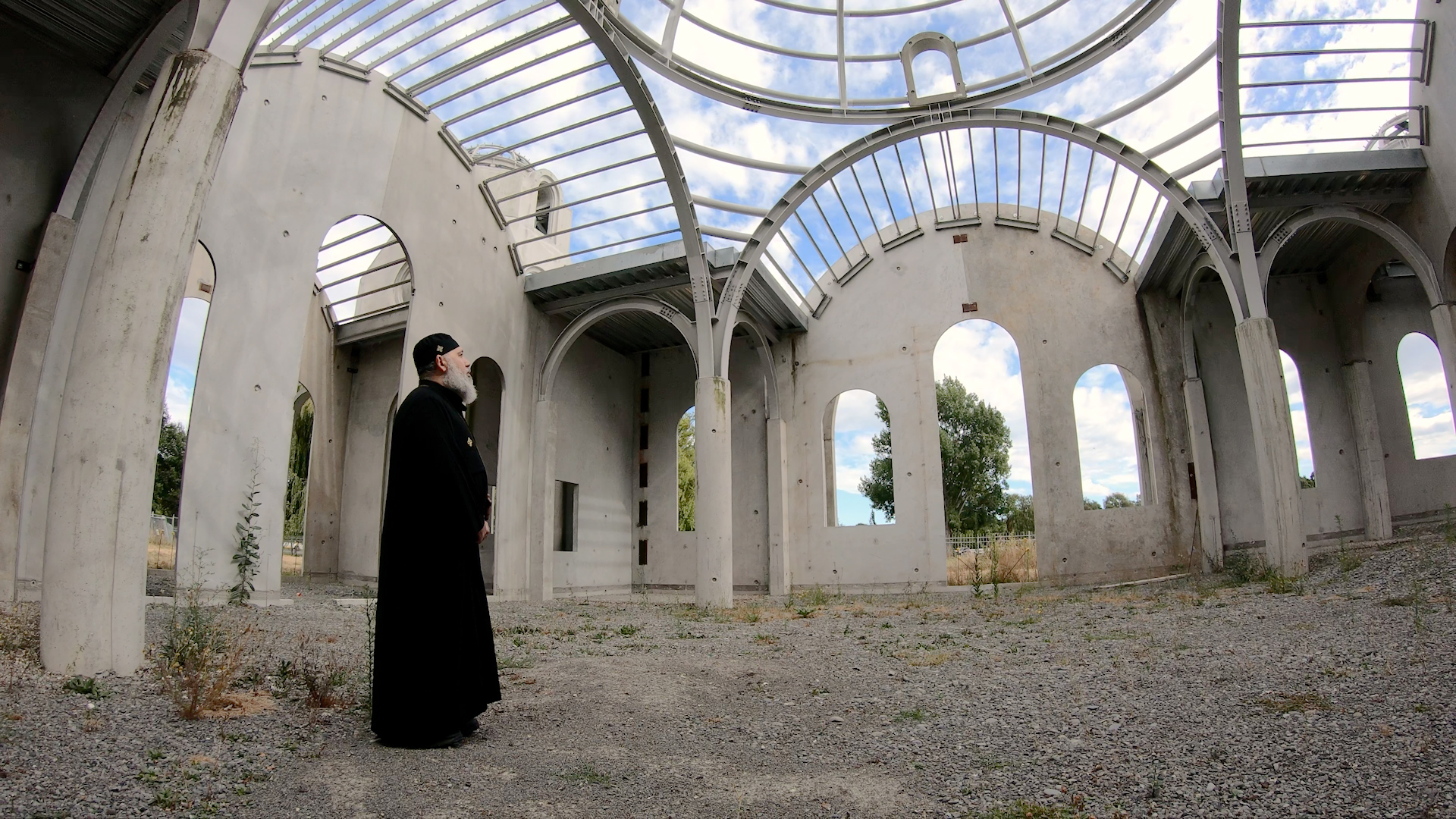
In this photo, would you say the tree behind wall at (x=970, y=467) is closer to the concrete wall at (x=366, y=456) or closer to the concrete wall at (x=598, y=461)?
the concrete wall at (x=598, y=461)

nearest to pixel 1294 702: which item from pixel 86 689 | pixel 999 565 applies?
pixel 86 689

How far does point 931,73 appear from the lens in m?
13.6

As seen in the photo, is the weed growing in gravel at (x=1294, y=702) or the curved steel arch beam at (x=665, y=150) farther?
the curved steel arch beam at (x=665, y=150)

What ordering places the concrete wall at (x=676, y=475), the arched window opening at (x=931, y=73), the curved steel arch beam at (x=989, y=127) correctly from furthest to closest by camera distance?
the concrete wall at (x=676, y=475) → the arched window opening at (x=931, y=73) → the curved steel arch beam at (x=989, y=127)

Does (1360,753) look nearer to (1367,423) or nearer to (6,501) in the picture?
(6,501)

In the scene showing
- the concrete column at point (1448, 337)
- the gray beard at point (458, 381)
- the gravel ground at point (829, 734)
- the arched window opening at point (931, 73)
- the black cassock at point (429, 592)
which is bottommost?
the gravel ground at point (829, 734)

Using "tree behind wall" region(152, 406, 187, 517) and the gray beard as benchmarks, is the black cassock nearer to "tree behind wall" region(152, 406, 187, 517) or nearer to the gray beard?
the gray beard

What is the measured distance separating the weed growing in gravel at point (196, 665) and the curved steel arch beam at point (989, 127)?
9.10 m

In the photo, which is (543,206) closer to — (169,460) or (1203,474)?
(169,460)

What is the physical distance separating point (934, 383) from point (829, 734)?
45.4ft

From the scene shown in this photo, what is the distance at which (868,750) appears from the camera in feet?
12.9

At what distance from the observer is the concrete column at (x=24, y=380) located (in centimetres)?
782

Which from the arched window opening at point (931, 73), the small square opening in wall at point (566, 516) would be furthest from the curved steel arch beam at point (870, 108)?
the small square opening in wall at point (566, 516)

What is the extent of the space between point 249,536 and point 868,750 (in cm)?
953
